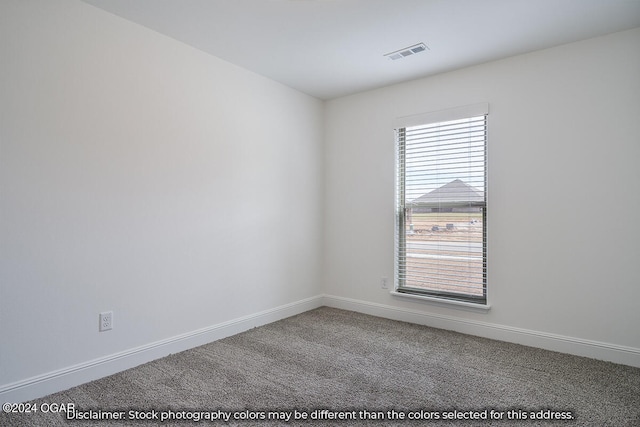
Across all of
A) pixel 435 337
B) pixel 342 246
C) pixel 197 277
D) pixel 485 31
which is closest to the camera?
pixel 485 31

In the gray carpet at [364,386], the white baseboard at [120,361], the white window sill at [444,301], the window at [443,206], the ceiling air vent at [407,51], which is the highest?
the ceiling air vent at [407,51]

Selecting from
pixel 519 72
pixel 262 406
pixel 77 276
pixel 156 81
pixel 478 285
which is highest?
pixel 519 72

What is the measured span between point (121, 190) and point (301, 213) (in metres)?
1.98

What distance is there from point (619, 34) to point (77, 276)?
4169 mm

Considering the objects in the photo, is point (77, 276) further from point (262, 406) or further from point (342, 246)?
point (342, 246)

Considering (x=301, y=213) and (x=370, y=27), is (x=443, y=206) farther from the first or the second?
(x=370, y=27)

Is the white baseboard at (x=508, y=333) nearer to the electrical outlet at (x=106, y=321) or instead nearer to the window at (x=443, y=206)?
the window at (x=443, y=206)

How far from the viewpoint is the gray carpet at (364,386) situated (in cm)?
200

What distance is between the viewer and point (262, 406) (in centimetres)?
208

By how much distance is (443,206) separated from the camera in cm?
356

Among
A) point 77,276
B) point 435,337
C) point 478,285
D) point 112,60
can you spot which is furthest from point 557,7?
point 77,276

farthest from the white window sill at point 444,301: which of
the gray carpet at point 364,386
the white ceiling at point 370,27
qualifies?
the white ceiling at point 370,27

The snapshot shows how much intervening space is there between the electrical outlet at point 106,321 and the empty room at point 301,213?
0.02m

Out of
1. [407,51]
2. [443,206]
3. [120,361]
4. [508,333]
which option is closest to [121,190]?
[120,361]
